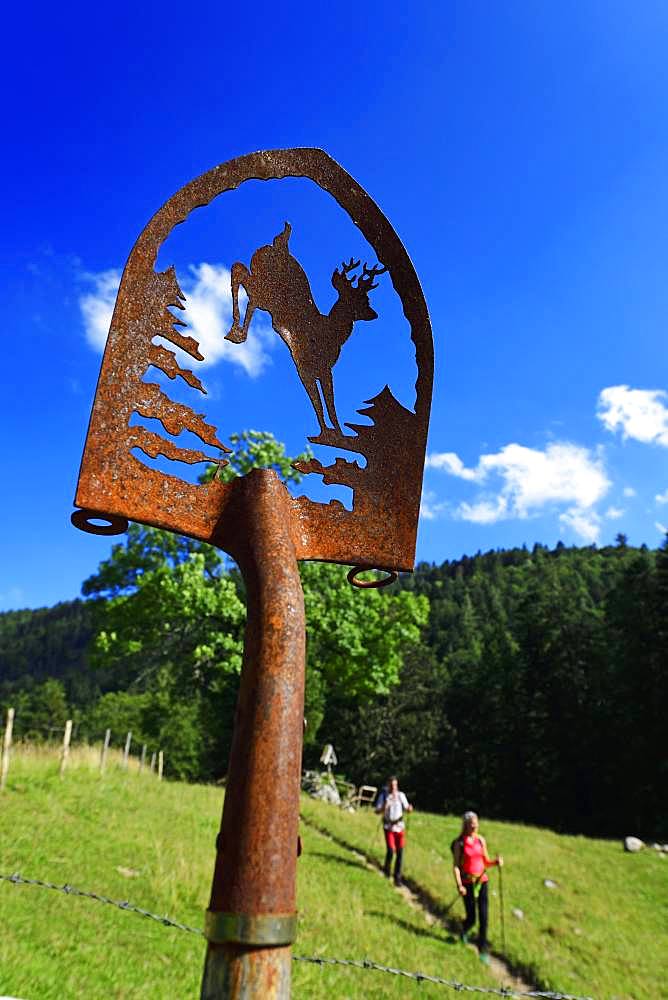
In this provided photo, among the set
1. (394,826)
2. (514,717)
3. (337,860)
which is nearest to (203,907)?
(394,826)

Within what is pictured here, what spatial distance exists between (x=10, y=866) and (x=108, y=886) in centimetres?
107

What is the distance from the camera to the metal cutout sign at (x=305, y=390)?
2250 millimetres

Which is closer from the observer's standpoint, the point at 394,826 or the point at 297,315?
the point at 297,315

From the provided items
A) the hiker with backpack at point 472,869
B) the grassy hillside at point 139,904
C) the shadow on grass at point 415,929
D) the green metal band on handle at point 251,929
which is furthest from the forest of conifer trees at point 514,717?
the green metal band on handle at point 251,929

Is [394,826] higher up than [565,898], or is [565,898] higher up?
[394,826]

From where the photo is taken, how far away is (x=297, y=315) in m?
2.83

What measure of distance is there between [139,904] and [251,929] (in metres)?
6.85

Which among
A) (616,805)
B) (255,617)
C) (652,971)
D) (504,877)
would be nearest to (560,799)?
(616,805)

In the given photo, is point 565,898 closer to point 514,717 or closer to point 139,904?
point 139,904

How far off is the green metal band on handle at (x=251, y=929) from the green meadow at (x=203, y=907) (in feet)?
14.3

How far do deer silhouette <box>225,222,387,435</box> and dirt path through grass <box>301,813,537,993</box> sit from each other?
568 centimetres

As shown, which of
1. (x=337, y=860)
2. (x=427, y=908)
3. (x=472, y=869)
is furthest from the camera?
(x=337, y=860)

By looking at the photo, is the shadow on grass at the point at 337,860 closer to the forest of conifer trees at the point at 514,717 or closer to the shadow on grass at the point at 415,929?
the shadow on grass at the point at 415,929

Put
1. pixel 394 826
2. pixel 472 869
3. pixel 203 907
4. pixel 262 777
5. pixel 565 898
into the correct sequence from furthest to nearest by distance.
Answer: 1. pixel 565 898
2. pixel 394 826
3. pixel 472 869
4. pixel 203 907
5. pixel 262 777
